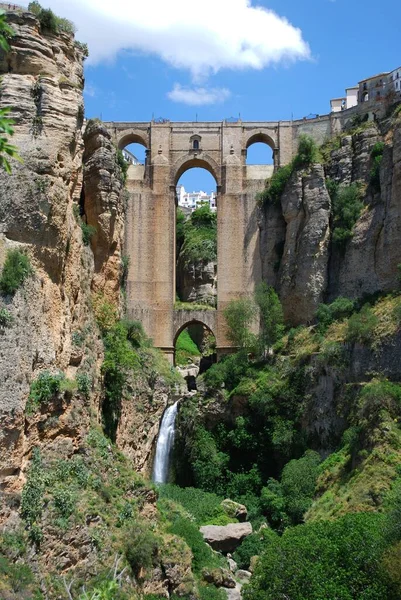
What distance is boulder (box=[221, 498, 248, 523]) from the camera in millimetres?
30641

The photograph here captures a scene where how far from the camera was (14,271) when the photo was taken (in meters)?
18.2

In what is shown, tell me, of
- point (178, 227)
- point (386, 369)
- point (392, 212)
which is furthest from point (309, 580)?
point (178, 227)

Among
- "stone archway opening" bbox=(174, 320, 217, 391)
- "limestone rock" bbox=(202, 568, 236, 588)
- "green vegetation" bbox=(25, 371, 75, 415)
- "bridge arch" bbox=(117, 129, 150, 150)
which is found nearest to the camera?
"green vegetation" bbox=(25, 371, 75, 415)

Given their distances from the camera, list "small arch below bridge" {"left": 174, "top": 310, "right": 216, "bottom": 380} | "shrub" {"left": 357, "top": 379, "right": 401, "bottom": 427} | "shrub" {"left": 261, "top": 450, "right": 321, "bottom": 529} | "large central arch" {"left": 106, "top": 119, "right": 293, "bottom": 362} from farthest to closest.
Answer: "small arch below bridge" {"left": 174, "top": 310, "right": 216, "bottom": 380}, "large central arch" {"left": 106, "top": 119, "right": 293, "bottom": 362}, "shrub" {"left": 261, "top": 450, "right": 321, "bottom": 529}, "shrub" {"left": 357, "top": 379, "right": 401, "bottom": 427}

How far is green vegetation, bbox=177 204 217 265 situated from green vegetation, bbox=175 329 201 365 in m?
5.14

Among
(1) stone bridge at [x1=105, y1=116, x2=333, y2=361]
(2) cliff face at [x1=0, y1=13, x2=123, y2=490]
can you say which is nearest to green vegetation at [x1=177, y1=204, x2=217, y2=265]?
(1) stone bridge at [x1=105, y1=116, x2=333, y2=361]

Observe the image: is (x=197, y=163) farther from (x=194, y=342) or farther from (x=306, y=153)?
(x=194, y=342)

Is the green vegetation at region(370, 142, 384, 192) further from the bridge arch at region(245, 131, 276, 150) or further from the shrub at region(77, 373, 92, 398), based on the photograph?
the shrub at region(77, 373, 92, 398)

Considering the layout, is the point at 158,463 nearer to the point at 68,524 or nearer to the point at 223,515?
the point at 223,515

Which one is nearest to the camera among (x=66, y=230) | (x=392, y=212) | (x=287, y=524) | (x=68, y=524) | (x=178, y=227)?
(x=68, y=524)

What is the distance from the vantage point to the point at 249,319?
130ft

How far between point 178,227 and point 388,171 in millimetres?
20835

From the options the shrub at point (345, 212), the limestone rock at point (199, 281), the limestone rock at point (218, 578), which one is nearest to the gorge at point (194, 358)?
the limestone rock at point (218, 578)

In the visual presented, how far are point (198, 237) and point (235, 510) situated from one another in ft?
80.9
